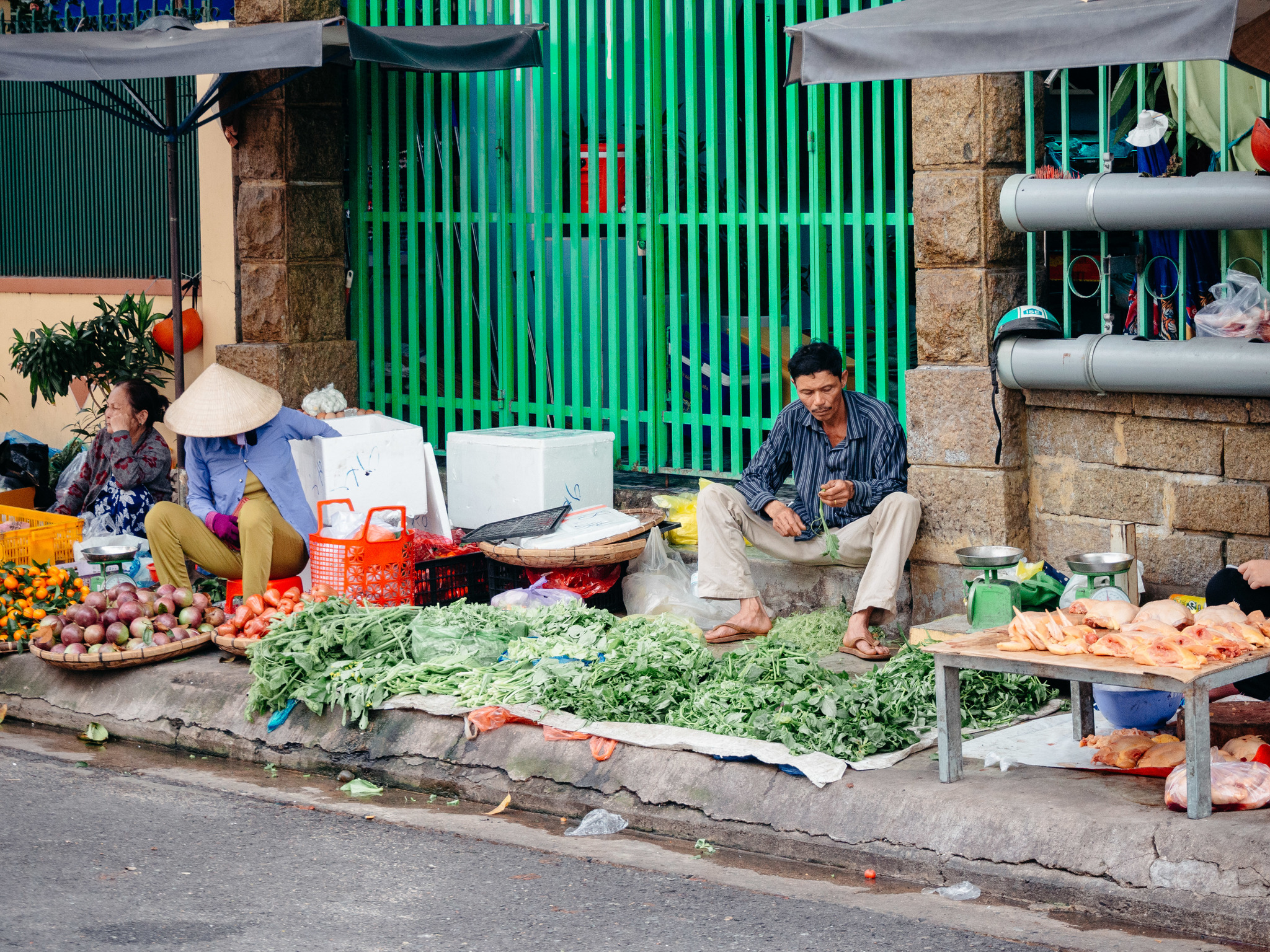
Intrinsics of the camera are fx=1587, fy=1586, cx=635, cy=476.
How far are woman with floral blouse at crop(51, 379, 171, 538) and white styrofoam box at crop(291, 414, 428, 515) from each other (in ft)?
3.49

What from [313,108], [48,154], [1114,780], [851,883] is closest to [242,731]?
[851,883]

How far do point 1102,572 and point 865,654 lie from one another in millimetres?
1330

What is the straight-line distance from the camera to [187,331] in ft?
33.7

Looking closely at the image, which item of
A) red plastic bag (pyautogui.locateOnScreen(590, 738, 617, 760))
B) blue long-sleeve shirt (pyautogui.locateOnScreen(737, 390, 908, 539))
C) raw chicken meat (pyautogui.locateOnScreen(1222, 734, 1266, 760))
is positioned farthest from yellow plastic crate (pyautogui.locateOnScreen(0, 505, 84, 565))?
raw chicken meat (pyautogui.locateOnScreen(1222, 734, 1266, 760))

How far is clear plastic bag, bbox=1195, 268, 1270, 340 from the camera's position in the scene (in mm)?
6445

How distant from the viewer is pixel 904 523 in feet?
23.6

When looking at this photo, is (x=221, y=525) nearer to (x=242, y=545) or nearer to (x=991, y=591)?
(x=242, y=545)

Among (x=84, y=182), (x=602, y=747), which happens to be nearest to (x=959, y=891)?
(x=602, y=747)

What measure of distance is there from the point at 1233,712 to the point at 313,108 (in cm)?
655

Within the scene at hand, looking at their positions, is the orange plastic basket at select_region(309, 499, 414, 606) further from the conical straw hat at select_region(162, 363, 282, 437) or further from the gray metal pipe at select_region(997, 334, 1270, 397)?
the gray metal pipe at select_region(997, 334, 1270, 397)

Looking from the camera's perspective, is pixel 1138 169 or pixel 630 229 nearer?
pixel 1138 169

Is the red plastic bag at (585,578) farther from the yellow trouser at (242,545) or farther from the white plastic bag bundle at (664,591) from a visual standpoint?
the yellow trouser at (242,545)

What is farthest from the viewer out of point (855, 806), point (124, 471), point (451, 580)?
point (124, 471)

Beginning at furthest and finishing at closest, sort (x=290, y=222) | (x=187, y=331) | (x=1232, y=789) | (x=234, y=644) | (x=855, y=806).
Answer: (x=187, y=331) → (x=290, y=222) → (x=234, y=644) → (x=855, y=806) → (x=1232, y=789)
